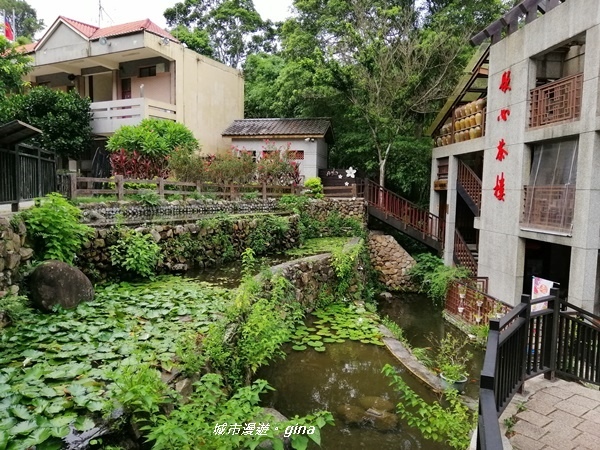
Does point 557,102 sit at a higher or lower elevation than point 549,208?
higher

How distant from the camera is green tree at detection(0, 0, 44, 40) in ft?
130

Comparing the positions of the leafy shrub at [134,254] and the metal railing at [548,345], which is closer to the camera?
the metal railing at [548,345]

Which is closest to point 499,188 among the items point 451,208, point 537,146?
point 537,146

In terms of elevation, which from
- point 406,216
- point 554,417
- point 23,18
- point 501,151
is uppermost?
point 23,18

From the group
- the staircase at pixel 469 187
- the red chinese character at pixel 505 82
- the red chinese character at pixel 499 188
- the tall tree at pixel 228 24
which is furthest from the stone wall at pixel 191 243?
the tall tree at pixel 228 24

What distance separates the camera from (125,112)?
1803 centimetres

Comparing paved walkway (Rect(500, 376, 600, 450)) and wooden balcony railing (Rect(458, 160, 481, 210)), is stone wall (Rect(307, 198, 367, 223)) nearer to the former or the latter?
wooden balcony railing (Rect(458, 160, 481, 210))

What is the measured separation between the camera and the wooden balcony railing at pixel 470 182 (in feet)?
44.1

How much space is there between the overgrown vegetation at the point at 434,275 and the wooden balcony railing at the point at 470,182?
2.34 metres

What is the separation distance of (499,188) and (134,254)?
9580 mm

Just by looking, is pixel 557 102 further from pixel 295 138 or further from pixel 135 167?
pixel 135 167

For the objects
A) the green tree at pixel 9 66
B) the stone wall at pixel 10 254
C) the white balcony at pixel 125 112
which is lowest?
the stone wall at pixel 10 254

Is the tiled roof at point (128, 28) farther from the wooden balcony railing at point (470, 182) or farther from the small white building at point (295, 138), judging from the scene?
the wooden balcony railing at point (470, 182)

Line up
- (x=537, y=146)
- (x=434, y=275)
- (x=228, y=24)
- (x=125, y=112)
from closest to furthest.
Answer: (x=537, y=146) → (x=434, y=275) → (x=125, y=112) → (x=228, y=24)
